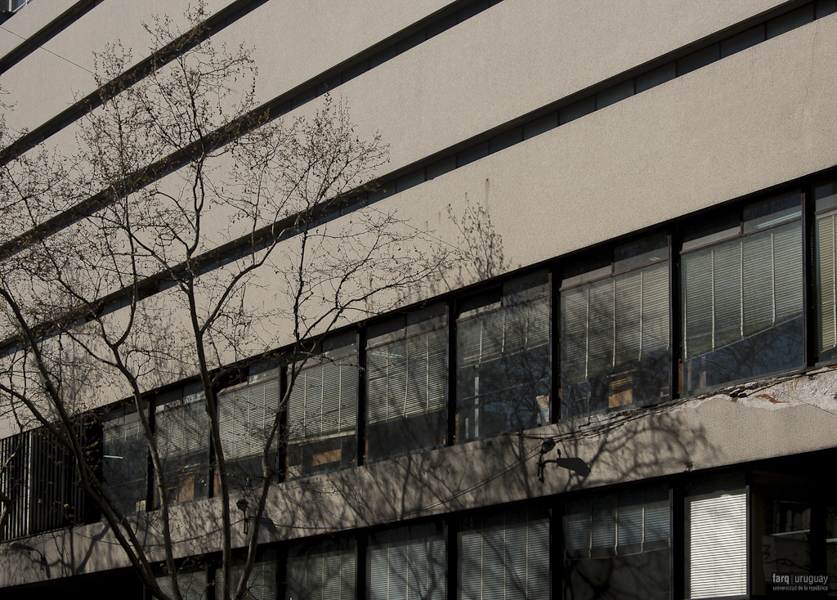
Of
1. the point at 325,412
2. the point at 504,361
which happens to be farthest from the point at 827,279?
the point at 325,412

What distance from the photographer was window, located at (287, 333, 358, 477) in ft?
62.8

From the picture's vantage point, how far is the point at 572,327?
15836 mm

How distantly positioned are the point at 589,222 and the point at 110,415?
14.3 metres

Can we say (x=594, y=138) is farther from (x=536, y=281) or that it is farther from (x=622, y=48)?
(x=536, y=281)

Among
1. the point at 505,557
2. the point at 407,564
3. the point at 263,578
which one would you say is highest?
the point at 505,557

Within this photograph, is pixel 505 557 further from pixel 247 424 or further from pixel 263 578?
pixel 247 424

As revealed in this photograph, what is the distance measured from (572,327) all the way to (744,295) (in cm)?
296

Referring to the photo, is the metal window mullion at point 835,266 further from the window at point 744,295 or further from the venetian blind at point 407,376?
the venetian blind at point 407,376

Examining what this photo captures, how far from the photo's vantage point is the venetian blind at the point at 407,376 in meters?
17.7

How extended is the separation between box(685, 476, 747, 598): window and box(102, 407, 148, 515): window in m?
14.0

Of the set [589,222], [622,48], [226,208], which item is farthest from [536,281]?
[226,208]

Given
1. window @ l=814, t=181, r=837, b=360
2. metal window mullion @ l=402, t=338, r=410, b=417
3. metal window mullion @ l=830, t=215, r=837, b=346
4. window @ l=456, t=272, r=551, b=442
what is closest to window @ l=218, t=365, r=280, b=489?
metal window mullion @ l=402, t=338, r=410, b=417

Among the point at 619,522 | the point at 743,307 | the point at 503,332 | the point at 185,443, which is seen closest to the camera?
the point at 743,307

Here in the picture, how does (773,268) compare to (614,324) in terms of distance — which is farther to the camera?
(614,324)
